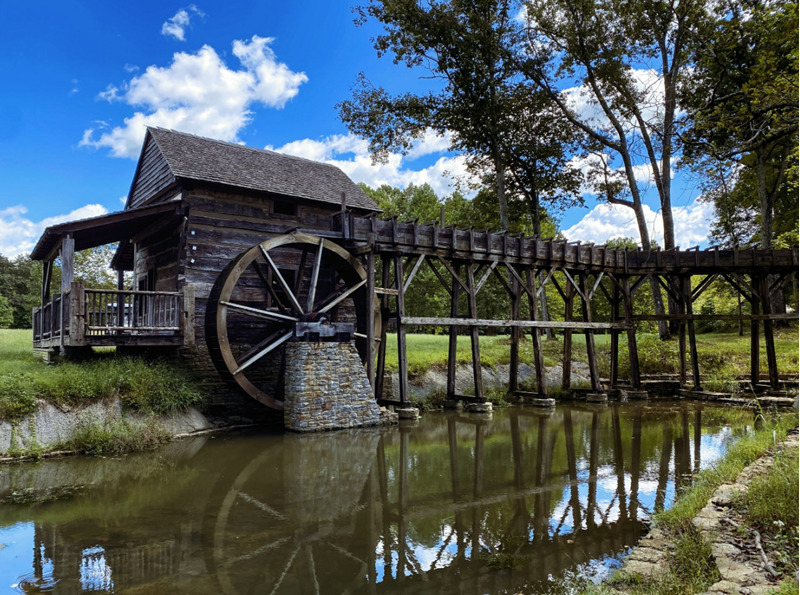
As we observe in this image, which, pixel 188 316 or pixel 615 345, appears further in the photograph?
pixel 615 345

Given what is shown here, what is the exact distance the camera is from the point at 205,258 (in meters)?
12.2

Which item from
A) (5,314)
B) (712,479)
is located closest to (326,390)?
(712,479)

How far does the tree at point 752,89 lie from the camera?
9.32 metres

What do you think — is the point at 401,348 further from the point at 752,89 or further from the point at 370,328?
the point at 752,89

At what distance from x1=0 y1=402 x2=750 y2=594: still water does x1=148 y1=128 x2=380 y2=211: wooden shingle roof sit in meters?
5.91

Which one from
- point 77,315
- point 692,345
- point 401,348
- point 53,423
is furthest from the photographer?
point 692,345

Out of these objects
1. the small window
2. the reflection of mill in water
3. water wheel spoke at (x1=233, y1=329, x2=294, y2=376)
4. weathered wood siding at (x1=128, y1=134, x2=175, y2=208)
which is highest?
weathered wood siding at (x1=128, y1=134, x2=175, y2=208)

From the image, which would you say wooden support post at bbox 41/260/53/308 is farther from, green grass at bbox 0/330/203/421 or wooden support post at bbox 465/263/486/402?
wooden support post at bbox 465/263/486/402

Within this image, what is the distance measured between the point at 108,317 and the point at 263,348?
3123 mm

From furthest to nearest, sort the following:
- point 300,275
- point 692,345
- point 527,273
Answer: point 692,345
point 527,273
point 300,275

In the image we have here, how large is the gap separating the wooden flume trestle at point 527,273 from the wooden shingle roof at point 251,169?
1.98 metres

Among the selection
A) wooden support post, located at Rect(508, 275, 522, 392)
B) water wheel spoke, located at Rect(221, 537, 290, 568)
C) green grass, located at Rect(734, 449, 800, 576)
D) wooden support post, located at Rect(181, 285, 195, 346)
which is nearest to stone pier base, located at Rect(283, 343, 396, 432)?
wooden support post, located at Rect(181, 285, 195, 346)

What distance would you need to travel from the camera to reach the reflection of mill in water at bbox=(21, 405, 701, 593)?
4.45m

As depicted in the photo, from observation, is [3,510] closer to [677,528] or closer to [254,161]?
[677,528]
